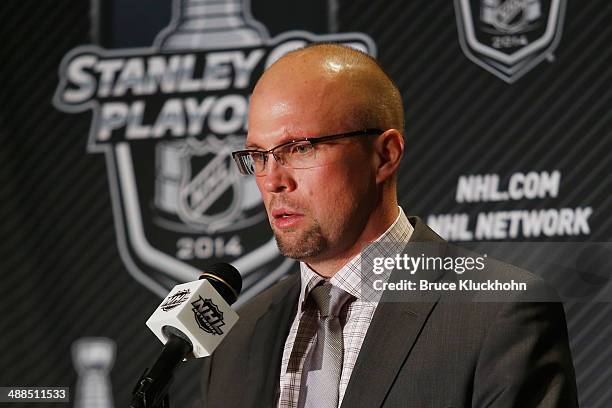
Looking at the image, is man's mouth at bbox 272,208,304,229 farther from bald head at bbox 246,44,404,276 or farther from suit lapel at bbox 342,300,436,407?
suit lapel at bbox 342,300,436,407

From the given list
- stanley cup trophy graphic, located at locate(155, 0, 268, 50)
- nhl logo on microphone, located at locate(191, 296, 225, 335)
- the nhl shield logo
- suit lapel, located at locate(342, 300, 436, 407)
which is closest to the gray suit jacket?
suit lapel, located at locate(342, 300, 436, 407)

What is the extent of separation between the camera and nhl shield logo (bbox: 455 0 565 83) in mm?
1987

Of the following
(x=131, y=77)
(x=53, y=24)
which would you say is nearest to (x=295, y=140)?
(x=131, y=77)

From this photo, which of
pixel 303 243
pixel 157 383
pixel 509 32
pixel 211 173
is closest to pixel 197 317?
pixel 157 383

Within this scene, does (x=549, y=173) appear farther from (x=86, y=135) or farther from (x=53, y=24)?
(x=53, y=24)

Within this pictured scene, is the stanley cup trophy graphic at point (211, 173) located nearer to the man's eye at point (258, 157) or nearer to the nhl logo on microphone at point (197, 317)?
the man's eye at point (258, 157)

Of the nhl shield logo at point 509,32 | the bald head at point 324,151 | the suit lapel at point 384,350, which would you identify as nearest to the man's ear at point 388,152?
the bald head at point 324,151

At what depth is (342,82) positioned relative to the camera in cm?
128

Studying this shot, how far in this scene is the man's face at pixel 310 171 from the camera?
1238mm

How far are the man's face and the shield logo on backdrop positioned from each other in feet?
2.81

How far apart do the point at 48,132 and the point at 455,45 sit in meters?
1.02

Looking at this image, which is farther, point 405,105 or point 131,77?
point 131,77

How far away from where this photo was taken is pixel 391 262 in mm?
1279

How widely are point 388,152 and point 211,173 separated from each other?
0.90m
